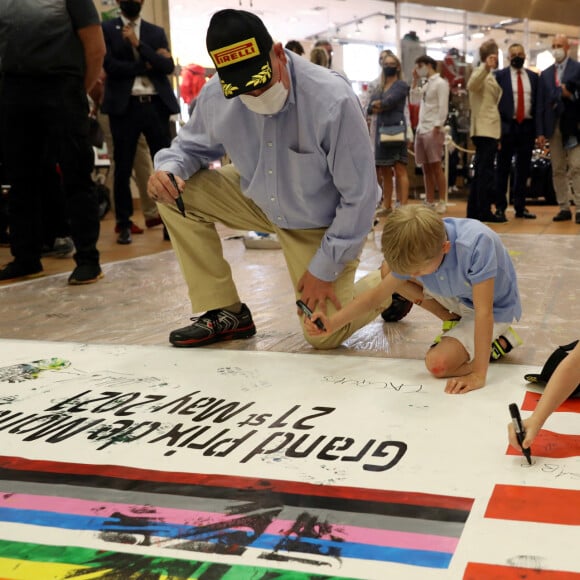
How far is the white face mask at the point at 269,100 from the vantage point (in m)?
1.64

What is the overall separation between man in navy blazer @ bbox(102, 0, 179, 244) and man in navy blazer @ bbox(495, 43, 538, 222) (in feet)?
7.77

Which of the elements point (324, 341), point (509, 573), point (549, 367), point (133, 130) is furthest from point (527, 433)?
point (133, 130)

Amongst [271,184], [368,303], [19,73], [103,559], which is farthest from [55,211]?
[103,559]

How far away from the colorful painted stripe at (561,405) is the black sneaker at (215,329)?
2.73 feet

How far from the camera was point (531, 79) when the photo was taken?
5.18m

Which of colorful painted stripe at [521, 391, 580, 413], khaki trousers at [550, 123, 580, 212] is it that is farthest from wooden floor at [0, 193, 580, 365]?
khaki trousers at [550, 123, 580, 212]

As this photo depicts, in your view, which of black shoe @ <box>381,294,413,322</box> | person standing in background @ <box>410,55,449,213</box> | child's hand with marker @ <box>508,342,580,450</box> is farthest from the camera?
person standing in background @ <box>410,55,449,213</box>

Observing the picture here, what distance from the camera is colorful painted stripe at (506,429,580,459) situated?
1.17 meters

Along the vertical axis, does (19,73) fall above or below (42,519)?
above

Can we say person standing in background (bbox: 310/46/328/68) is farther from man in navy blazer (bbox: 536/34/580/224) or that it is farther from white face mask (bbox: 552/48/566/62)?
white face mask (bbox: 552/48/566/62)

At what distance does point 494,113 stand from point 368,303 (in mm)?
3756

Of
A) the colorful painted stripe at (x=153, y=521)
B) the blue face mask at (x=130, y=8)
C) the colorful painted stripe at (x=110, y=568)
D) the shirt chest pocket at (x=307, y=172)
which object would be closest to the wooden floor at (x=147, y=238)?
the blue face mask at (x=130, y=8)

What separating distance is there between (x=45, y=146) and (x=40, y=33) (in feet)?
1.59

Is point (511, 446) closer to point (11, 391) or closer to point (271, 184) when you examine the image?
point (271, 184)
